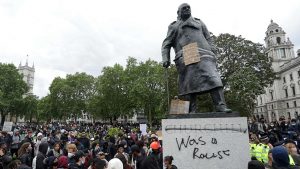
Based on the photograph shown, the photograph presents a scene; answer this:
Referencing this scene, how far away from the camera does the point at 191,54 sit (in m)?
6.22

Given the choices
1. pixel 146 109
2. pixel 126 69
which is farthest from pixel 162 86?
pixel 126 69

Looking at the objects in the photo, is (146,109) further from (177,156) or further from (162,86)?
(177,156)

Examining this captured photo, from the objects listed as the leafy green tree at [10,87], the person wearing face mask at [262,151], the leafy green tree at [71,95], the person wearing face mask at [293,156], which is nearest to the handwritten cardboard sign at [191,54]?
the person wearing face mask at [293,156]

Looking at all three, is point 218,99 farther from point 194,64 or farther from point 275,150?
point 275,150

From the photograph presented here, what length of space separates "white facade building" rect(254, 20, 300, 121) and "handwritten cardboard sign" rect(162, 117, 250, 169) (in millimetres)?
57151

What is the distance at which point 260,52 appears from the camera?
3241 centimetres

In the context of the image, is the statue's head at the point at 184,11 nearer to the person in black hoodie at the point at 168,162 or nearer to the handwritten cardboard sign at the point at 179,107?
the handwritten cardboard sign at the point at 179,107

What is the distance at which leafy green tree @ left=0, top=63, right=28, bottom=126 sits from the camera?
52.3 m

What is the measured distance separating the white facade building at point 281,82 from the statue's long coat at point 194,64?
184 feet

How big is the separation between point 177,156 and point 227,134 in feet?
3.63

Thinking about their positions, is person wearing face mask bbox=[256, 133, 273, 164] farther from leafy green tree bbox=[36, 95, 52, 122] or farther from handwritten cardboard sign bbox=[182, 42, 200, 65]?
leafy green tree bbox=[36, 95, 52, 122]

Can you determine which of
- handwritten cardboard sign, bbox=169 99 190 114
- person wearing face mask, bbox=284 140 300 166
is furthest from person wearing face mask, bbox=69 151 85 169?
person wearing face mask, bbox=284 140 300 166

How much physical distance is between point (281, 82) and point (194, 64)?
70.8m

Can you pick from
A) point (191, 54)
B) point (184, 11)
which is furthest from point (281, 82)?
point (191, 54)
